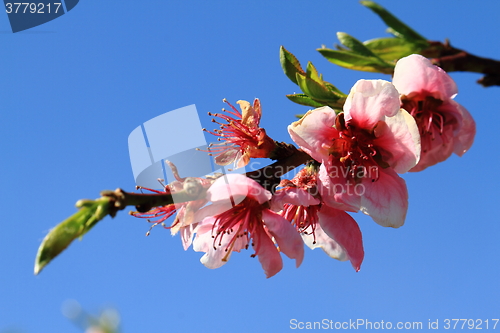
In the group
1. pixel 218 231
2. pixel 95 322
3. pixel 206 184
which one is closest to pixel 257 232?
pixel 218 231

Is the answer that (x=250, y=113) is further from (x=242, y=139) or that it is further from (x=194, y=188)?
(x=194, y=188)

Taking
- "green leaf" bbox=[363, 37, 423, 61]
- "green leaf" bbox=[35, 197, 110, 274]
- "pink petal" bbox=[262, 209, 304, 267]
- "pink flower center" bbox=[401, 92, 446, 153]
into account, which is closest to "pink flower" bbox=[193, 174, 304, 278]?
"pink petal" bbox=[262, 209, 304, 267]

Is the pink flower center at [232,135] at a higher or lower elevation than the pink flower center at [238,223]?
higher

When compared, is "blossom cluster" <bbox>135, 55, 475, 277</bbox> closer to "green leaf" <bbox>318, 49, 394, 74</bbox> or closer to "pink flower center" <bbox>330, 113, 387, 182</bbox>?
"pink flower center" <bbox>330, 113, 387, 182</bbox>

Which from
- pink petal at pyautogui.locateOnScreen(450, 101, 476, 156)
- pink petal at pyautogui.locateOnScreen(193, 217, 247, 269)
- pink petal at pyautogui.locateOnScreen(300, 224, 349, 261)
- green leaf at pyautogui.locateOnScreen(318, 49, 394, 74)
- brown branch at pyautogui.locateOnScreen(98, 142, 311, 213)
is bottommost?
pink petal at pyautogui.locateOnScreen(300, 224, 349, 261)

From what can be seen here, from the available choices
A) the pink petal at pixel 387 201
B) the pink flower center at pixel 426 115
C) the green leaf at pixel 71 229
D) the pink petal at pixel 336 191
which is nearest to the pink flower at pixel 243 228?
the pink petal at pixel 336 191

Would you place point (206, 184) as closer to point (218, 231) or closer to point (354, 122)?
point (218, 231)

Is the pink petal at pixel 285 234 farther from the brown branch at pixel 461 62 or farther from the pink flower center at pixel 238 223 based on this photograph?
the brown branch at pixel 461 62
